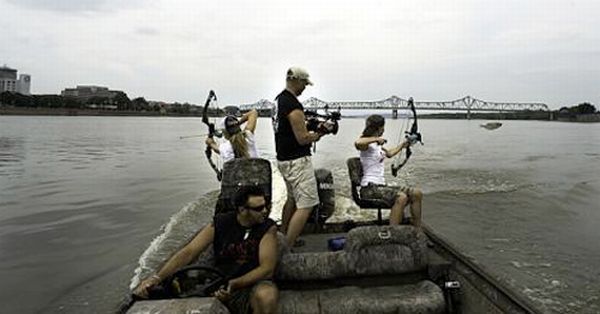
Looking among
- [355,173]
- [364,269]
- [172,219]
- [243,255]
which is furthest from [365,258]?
[172,219]

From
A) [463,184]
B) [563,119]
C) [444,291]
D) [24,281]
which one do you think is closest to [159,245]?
[24,281]

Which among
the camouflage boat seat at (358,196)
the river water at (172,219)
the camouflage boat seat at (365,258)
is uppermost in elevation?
the camouflage boat seat at (358,196)

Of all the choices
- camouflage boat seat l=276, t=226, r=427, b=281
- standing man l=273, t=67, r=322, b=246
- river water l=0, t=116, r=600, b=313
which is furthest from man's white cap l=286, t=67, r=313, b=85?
river water l=0, t=116, r=600, b=313

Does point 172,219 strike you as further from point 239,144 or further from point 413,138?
point 413,138

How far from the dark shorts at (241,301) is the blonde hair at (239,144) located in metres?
2.71

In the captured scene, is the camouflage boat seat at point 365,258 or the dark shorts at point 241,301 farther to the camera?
the camouflage boat seat at point 365,258

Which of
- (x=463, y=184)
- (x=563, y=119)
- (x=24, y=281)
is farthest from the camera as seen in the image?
(x=563, y=119)

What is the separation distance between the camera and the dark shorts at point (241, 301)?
11.7ft

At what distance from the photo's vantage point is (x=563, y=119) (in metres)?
152

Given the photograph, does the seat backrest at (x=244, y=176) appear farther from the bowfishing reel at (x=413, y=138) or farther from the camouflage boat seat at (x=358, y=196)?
the bowfishing reel at (x=413, y=138)

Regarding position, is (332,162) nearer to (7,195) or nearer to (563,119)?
(7,195)

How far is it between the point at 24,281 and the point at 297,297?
5117 mm

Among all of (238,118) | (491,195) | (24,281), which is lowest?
(24,281)

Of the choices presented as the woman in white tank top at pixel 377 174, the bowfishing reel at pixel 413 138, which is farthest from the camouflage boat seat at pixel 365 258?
the bowfishing reel at pixel 413 138
